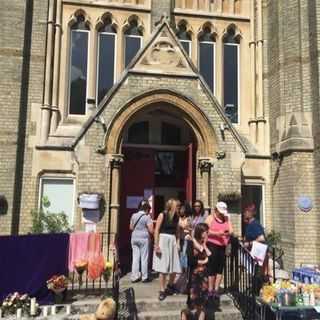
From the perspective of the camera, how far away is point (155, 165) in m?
12.3

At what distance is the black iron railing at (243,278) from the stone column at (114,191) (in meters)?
3.01

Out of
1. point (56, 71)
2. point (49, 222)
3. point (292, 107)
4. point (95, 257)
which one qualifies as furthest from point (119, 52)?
point (95, 257)

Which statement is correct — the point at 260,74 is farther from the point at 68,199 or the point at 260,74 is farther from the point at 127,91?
the point at 68,199

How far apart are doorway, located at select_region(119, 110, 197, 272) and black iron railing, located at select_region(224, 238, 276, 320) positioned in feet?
10.6

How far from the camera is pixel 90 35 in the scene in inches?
482

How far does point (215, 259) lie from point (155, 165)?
215 inches

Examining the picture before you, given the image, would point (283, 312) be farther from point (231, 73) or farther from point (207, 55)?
point (207, 55)

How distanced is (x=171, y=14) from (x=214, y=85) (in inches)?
98.0

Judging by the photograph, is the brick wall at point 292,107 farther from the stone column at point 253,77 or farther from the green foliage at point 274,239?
the stone column at point 253,77

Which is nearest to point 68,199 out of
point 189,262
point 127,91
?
point 127,91

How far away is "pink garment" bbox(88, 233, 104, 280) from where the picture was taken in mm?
8344

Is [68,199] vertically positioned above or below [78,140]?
below

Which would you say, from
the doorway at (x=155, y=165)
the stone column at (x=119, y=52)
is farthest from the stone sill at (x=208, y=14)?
the doorway at (x=155, y=165)

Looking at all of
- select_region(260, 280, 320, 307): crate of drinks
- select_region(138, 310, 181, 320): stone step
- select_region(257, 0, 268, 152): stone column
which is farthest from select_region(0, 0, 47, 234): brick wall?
select_region(260, 280, 320, 307): crate of drinks
